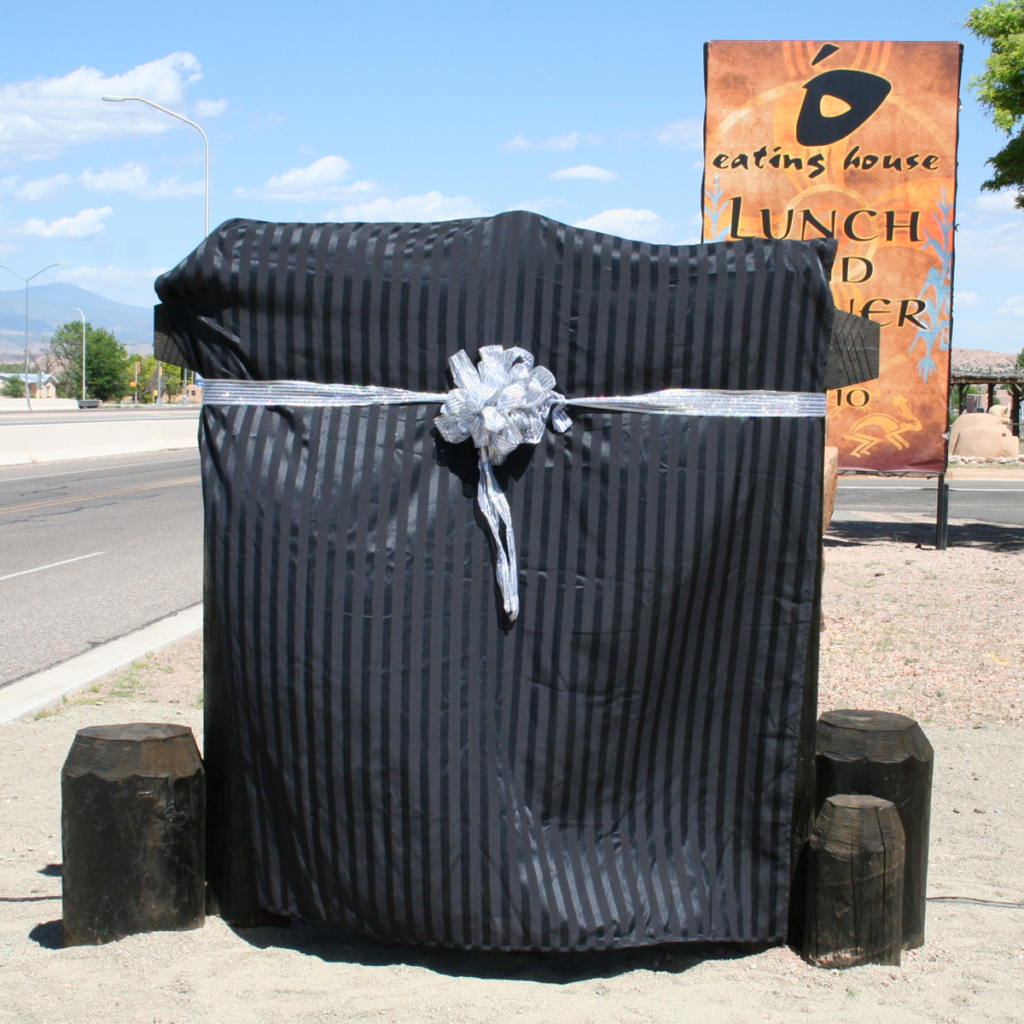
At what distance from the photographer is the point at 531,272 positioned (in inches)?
104

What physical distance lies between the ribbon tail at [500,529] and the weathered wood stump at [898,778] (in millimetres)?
992

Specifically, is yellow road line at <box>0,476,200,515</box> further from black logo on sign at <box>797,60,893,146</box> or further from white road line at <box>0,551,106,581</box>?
black logo on sign at <box>797,60,893,146</box>

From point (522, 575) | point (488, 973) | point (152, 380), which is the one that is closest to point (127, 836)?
point (488, 973)

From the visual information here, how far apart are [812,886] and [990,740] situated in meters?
2.63

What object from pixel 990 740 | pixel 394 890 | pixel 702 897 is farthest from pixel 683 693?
pixel 990 740

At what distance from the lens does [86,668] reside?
243 inches

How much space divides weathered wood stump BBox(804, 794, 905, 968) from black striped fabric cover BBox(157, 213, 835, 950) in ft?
0.58

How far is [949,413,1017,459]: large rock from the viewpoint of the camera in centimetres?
2952

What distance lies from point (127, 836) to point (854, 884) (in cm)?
180

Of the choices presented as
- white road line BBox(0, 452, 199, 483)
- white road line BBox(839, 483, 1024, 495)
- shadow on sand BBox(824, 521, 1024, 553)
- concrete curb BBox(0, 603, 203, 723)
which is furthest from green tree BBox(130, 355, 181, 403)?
concrete curb BBox(0, 603, 203, 723)

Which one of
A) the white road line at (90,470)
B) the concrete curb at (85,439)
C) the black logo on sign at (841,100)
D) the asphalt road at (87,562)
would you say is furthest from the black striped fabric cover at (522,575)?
the concrete curb at (85,439)

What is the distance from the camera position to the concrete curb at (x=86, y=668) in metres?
5.43

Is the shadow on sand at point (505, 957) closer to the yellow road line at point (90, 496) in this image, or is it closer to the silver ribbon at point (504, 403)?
the silver ribbon at point (504, 403)

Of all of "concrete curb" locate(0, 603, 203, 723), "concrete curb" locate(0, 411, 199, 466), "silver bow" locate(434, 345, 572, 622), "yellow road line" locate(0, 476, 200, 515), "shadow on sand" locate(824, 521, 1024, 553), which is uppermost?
"silver bow" locate(434, 345, 572, 622)
